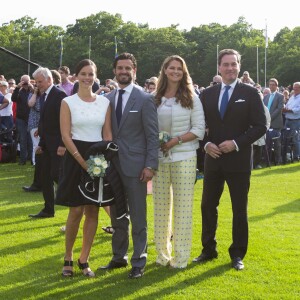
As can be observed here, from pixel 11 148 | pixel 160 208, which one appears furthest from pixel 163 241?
pixel 11 148

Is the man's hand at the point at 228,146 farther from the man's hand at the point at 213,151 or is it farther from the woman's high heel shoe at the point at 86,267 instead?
the woman's high heel shoe at the point at 86,267

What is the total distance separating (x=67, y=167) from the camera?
5816 millimetres

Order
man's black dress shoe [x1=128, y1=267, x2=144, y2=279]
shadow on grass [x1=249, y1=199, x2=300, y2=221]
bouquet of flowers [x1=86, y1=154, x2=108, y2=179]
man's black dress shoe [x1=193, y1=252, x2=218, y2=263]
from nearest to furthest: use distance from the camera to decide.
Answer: bouquet of flowers [x1=86, y1=154, x2=108, y2=179] → man's black dress shoe [x1=128, y1=267, x2=144, y2=279] → man's black dress shoe [x1=193, y1=252, x2=218, y2=263] → shadow on grass [x1=249, y1=199, x2=300, y2=221]

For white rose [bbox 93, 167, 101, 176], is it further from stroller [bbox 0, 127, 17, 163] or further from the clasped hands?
stroller [bbox 0, 127, 17, 163]

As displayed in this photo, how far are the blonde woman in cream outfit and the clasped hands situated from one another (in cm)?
15

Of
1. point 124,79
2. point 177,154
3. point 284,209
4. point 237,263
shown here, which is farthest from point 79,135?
point 284,209

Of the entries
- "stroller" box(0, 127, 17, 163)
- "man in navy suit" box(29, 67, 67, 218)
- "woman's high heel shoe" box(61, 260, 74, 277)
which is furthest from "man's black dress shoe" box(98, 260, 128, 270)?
"stroller" box(0, 127, 17, 163)

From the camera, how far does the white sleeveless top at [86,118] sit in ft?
18.7

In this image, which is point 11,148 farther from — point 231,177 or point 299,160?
point 231,177

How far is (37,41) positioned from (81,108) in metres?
67.8

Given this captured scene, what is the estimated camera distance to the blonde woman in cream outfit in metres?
5.98

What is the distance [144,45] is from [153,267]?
73896mm

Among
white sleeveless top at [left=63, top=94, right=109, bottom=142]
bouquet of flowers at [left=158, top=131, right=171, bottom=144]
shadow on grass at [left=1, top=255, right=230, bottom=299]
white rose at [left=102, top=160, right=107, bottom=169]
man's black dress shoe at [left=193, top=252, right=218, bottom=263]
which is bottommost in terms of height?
shadow on grass at [left=1, top=255, right=230, bottom=299]

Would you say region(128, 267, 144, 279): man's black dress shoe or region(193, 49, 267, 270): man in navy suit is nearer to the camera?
region(128, 267, 144, 279): man's black dress shoe
